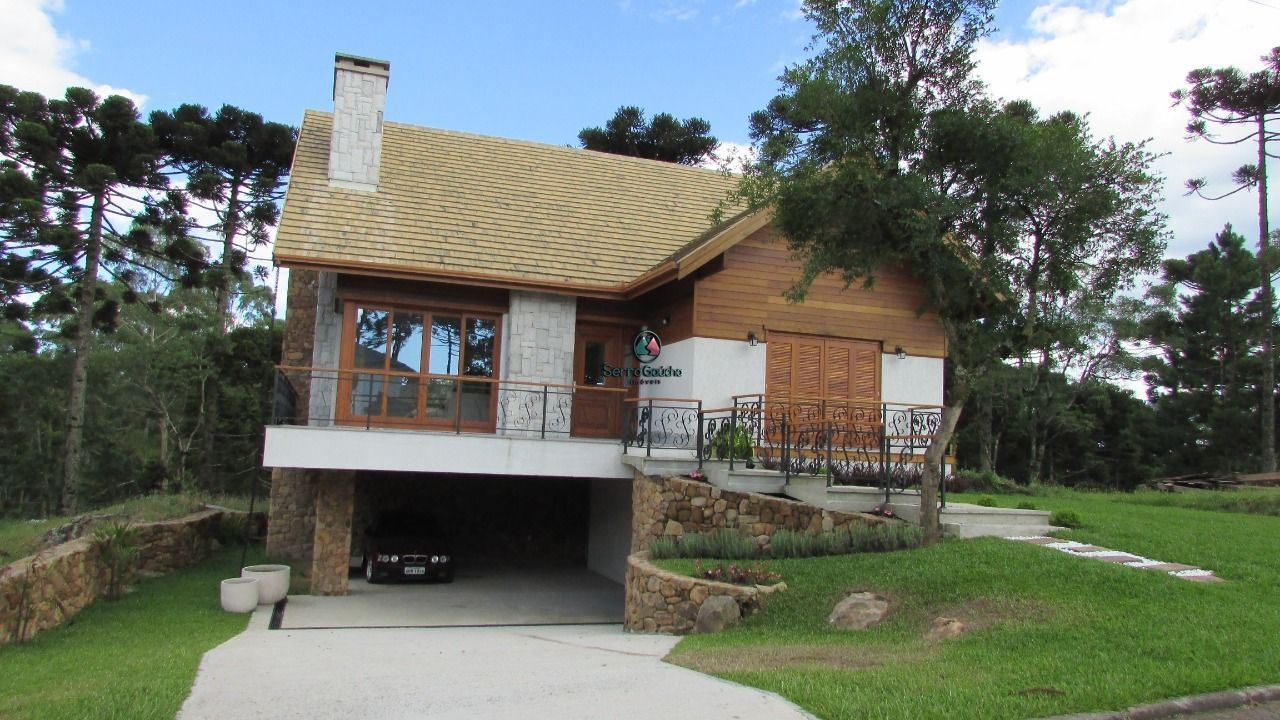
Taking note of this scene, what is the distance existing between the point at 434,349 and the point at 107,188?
14.1 m

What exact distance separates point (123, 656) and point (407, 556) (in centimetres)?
757

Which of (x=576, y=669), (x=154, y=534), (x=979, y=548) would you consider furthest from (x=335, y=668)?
(x=154, y=534)

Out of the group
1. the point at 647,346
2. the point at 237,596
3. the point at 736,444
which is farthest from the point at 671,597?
the point at 647,346

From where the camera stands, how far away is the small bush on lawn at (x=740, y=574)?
10.1 m

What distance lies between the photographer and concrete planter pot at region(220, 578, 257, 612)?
1230cm

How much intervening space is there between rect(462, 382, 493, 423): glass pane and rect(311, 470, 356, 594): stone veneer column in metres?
2.17

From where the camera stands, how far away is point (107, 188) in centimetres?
2381

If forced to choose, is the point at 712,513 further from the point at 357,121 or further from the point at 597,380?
the point at 357,121

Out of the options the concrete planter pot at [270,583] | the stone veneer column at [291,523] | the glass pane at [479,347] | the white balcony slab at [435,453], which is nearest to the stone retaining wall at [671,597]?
the white balcony slab at [435,453]

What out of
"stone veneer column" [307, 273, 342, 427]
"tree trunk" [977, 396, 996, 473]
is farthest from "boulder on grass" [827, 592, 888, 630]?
"tree trunk" [977, 396, 996, 473]

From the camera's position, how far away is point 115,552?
1252cm

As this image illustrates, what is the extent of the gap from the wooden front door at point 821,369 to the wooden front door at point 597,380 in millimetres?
2872

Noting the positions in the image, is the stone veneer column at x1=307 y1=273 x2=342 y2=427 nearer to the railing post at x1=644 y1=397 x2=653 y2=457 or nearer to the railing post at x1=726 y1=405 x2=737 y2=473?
the railing post at x1=644 y1=397 x2=653 y2=457

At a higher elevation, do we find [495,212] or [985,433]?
[495,212]
